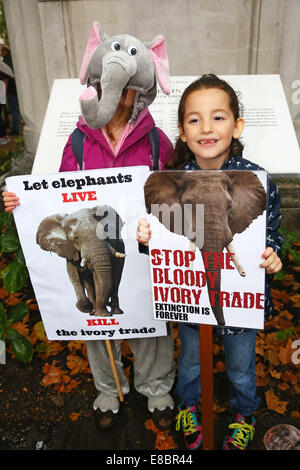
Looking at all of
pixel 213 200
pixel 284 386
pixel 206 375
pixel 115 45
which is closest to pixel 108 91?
pixel 115 45

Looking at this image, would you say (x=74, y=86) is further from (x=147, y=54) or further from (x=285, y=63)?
(x=285, y=63)

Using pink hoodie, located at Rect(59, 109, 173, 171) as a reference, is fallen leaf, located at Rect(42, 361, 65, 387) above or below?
below

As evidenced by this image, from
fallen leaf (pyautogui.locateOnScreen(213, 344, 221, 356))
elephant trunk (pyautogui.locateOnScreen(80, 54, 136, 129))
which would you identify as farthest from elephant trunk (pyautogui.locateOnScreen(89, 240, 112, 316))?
fallen leaf (pyautogui.locateOnScreen(213, 344, 221, 356))

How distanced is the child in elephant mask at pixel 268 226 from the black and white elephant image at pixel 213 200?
0.42ft

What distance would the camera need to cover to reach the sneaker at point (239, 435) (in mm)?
2018

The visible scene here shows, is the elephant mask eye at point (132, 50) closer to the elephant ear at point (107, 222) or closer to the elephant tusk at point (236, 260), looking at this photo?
the elephant ear at point (107, 222)

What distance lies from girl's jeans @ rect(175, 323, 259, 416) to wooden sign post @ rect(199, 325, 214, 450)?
0.83ft

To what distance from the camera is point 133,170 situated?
1.53 m

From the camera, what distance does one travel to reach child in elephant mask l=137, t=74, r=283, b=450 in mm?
1466

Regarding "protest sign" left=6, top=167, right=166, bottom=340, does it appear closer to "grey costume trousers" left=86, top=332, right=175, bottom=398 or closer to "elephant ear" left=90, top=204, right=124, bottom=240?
"elephant ear" left=90, top=204, right=124, bottom=240

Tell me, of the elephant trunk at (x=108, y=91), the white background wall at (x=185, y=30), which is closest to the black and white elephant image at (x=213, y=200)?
the elephant trunk at (x=108, y=91)

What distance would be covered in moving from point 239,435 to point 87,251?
1.31 meters

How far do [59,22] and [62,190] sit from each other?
239 centimetres

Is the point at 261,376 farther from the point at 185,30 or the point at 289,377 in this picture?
the point at 185,30
